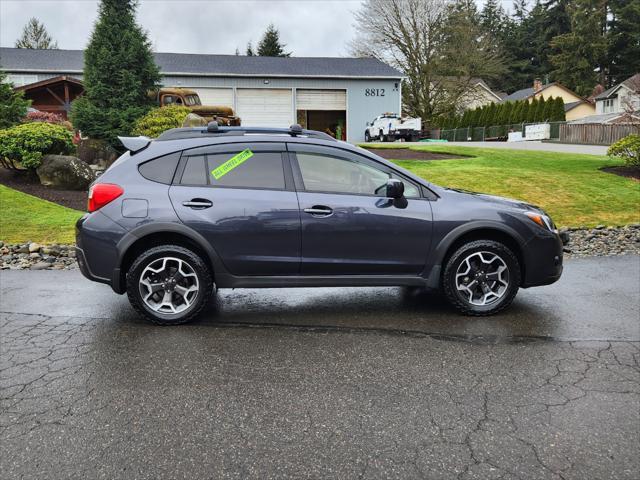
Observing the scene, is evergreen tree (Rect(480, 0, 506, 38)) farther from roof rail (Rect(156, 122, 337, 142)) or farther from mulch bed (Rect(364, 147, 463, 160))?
roof rail (Rect(156, 122, 337, 142))

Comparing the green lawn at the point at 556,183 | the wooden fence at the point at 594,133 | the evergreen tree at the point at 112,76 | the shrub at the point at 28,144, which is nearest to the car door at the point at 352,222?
the green lawn at the point at 556,183

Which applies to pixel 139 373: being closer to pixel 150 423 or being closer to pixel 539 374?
pixel 150 423

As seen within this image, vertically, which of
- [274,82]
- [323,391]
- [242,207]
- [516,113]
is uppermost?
[274,82]

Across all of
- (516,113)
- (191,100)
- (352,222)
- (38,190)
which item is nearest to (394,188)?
(352,222)

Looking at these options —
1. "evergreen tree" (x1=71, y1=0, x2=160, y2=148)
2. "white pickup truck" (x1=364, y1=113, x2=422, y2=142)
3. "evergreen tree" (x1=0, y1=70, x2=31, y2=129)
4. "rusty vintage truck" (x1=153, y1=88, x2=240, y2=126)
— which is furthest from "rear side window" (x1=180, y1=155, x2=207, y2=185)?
"white pickup truck" (x1=364, y1=113, x2=422, y2=142)

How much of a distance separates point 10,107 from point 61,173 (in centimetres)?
404

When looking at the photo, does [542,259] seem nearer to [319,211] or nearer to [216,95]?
[319,211]

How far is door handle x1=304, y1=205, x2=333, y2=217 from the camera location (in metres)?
5.26

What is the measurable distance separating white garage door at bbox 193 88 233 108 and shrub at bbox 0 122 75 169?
2215 centimetres

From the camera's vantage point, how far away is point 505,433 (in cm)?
322

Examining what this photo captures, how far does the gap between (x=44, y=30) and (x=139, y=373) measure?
92.2 m

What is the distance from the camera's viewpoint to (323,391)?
3.79 m

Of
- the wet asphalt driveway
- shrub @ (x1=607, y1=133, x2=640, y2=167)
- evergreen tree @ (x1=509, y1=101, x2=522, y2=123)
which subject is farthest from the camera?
evergreen tree @ (x1=509, y1=101, x2=522, y2=123)

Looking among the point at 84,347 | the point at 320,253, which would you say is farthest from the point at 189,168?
the point at 84,347
